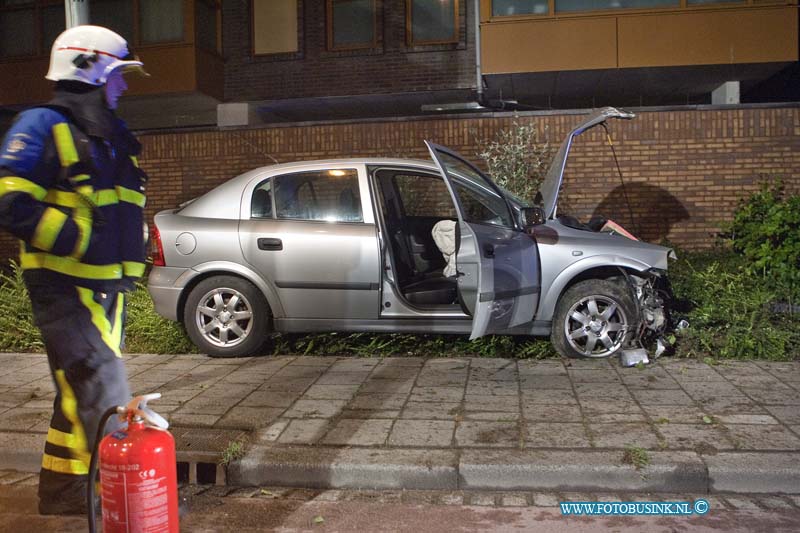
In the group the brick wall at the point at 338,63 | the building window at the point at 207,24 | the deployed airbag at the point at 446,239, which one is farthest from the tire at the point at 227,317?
the building window at the point at 207,24

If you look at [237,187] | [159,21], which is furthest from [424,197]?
[159,21]

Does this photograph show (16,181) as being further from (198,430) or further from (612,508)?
(612,508)

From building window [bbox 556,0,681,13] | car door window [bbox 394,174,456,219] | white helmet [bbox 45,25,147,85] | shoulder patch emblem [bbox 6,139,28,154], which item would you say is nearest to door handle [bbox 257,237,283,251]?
car door window [bbox 394,174,456,219]

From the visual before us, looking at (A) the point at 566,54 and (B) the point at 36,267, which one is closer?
(B) the point at 36,267

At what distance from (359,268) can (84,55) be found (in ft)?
11.3

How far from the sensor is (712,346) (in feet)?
21.5

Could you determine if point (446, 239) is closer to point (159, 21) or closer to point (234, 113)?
point (234, 113)

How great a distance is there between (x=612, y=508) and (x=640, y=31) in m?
9.91

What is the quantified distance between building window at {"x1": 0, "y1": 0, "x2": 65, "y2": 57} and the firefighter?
12865mm

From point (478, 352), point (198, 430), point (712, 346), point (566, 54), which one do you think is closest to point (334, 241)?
point (478, 352)

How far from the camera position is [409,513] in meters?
3.85

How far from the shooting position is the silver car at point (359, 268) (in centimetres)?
635

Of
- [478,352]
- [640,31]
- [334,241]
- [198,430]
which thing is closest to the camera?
[198,430]

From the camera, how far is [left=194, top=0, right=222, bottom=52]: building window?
45.7 feet
